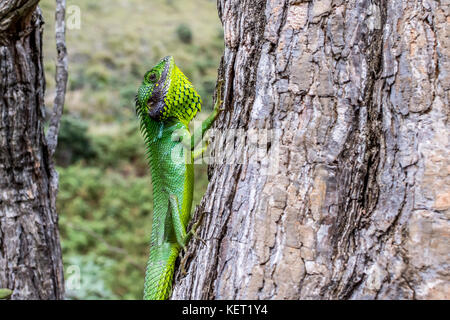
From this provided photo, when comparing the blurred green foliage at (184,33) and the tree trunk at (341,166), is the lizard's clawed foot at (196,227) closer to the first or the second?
the tree trunk at (341,166)

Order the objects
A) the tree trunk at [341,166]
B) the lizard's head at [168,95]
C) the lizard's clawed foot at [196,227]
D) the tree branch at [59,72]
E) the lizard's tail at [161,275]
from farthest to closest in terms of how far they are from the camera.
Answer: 1. the tree branch at [59,72]
2. the lizard's head at [168,95]
3. the lizard's tail at [161,275]
4. the lizard's clawed foot at [196,227]
5. the tree trunk at [341,166]

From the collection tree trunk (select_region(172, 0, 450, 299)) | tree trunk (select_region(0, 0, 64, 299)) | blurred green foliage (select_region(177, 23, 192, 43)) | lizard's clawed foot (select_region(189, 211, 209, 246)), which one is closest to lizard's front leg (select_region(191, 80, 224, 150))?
tree trunk (select_region(172, 0, 450, 299))

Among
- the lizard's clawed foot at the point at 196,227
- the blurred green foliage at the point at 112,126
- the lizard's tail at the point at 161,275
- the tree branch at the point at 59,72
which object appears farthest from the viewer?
the blurred green foliage at the point at 112,126

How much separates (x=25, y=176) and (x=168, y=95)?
1179mm

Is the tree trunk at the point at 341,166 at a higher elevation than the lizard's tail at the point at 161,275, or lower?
higher

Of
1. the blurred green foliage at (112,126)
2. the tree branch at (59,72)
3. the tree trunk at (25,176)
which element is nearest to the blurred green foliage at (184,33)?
the blurred green foliage at (112,126)

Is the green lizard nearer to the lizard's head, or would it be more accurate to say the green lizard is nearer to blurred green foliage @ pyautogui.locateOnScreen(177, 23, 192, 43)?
the lizard's head

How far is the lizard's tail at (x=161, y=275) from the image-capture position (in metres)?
2.21

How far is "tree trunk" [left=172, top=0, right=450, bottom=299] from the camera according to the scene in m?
1.37

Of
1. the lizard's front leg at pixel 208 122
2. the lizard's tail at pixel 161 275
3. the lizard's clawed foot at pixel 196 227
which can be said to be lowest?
the lizard's tail at pixel 161 275

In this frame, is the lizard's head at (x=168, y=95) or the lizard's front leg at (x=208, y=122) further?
the lizard's head at (x=168, y=95)

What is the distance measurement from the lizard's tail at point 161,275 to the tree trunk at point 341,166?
0.54 meters

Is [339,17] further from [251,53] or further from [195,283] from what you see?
[195,283]

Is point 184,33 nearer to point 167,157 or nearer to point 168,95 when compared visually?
point 168,95
